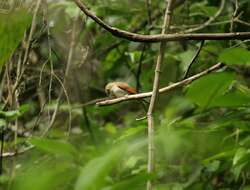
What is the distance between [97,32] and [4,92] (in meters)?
0.81

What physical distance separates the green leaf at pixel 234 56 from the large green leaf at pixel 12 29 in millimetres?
296

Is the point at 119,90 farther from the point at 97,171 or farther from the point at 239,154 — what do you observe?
the point at 97,171

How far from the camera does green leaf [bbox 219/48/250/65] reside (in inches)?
32.5

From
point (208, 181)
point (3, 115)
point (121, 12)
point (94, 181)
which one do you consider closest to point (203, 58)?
point (121, 12)

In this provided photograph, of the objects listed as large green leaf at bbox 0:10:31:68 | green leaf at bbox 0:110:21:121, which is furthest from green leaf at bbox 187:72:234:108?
green leaf at bbox 0:110:21:121

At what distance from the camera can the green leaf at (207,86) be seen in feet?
2.65

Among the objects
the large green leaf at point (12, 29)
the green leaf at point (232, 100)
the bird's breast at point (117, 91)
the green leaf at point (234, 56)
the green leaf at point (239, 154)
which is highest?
the large green leaf at point (12, 29)

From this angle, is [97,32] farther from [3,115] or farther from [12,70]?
[3,115]

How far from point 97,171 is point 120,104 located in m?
1.59

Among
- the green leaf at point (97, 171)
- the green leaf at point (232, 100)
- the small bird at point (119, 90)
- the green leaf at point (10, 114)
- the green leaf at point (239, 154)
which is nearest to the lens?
the green leaf at point (97, 171)

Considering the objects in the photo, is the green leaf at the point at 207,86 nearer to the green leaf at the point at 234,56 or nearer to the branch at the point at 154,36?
the green leaf at the point at 234,56

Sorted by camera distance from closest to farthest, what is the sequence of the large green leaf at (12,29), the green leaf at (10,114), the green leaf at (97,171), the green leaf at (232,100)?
the green leaf at (97,171) → the large green leaf at (12,29) → the green leaf at (232,100) → the green leaf at (10,114)

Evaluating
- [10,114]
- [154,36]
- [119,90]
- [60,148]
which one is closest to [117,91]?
[119,90]

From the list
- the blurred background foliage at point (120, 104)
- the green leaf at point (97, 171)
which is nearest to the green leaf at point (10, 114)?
the blurred background foliage at point (120, 104)
